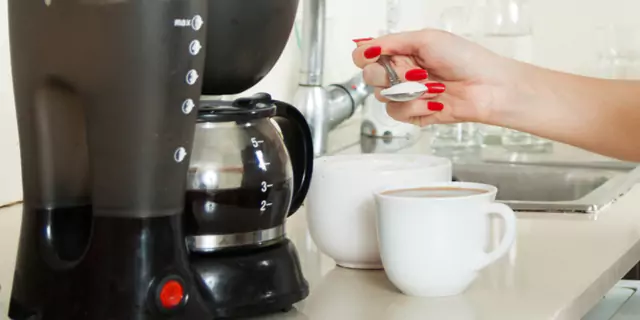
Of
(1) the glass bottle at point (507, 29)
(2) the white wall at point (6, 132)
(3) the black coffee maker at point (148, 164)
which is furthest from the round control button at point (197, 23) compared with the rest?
(1) the glass bottle at point (507, 29)

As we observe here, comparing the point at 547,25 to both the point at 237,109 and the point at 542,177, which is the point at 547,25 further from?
the point at 237,109

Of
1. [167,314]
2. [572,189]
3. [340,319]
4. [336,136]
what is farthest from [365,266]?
[336,136]

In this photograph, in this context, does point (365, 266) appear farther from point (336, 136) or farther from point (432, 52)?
point (336, 136)

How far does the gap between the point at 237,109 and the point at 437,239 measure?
7.7 inches

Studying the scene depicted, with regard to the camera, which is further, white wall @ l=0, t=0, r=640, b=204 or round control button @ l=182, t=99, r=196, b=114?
white wall @ l=0, t=0, r=640, b=204

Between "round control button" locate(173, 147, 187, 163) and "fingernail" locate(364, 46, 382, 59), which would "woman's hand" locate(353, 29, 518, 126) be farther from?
"round control button" locate(173, 147, 187, 163)

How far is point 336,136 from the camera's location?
1.88 metres

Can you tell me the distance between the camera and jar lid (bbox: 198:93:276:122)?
775 millimetres

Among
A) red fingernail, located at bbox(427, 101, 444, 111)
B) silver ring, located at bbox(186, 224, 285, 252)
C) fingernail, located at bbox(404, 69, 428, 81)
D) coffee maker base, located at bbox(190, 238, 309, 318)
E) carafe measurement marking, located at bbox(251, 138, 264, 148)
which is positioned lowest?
coffee maker base, located at bbox(190, 238, 309, 318)

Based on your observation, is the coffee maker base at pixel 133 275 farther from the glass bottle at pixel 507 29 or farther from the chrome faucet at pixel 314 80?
the glass bottle at pixel 507 29

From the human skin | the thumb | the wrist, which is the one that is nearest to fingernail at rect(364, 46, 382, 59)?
the thumb

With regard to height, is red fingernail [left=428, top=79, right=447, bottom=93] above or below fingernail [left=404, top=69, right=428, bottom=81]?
below

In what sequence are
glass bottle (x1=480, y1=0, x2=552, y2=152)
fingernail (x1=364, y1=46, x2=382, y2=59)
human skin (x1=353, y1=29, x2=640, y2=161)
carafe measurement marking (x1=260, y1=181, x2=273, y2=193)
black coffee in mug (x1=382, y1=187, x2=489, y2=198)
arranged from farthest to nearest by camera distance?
1. glass bottle (x1=480, y1=0, x2=552, y2=152)
2. human skin (x1=353, y1=29, x2=640, y2=161)
3. fingernail (x1=364, y1=46, x2=382, y2=59)
4. black coffee in mug (x1=382, y1=187, x2=489, y2=198)
5. carafe measurement marking (x1=260, y1=181, x2=273, y2=193)

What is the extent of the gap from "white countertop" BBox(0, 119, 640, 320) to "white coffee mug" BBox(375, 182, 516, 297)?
0.02m
